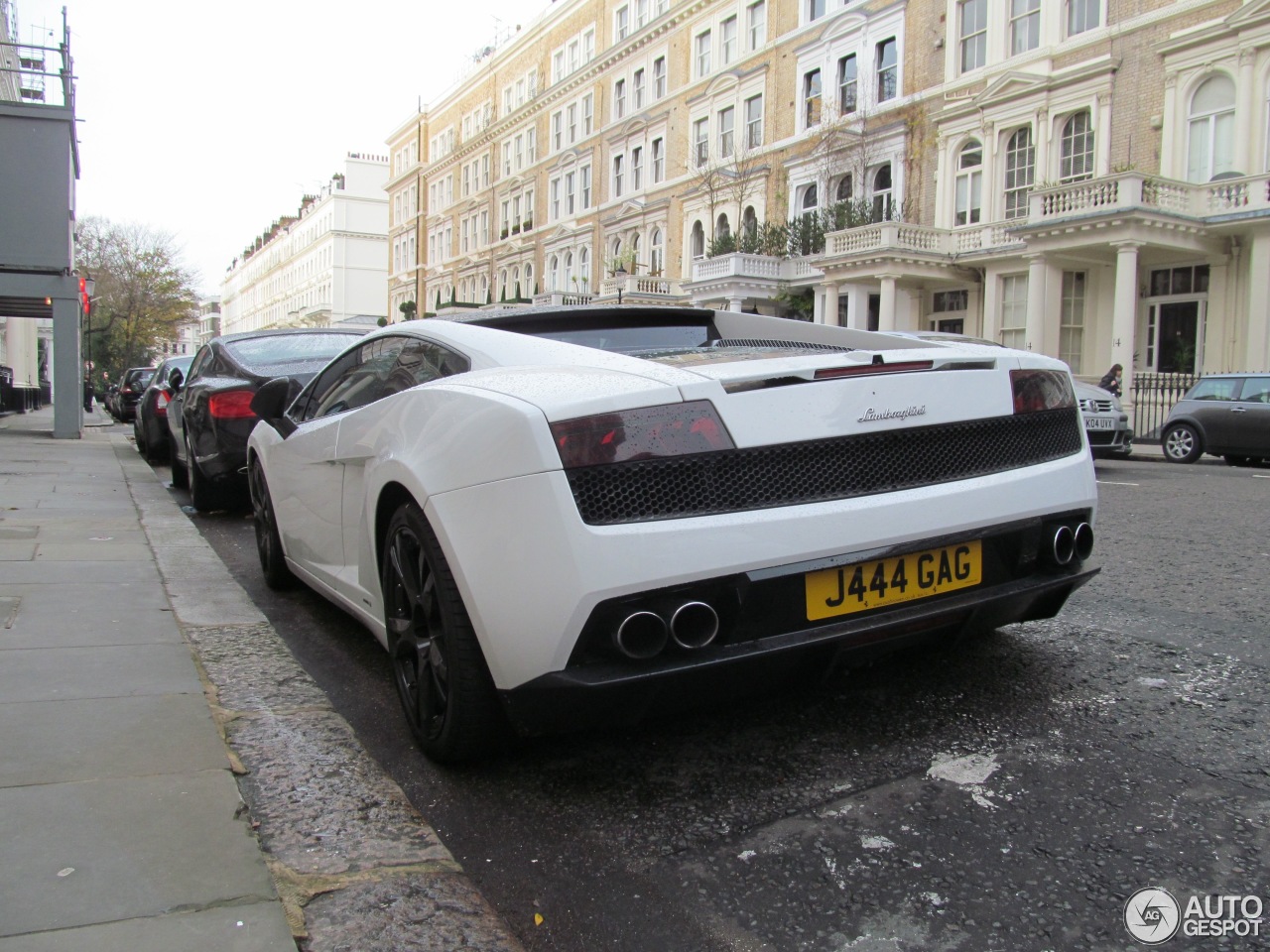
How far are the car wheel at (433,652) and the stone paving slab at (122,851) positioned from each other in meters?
0.55

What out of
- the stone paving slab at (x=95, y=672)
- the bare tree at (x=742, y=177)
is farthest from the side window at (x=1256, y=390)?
the bare tree at (x=742, y=177)

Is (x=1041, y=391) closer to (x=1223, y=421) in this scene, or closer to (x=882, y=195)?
(x=1223, y=421)

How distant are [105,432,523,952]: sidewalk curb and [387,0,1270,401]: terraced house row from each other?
21172mm

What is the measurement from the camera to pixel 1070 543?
9.70 ft

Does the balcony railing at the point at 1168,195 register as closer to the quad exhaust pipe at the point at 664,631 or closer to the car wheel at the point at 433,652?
the car wheel at the point at 433,652

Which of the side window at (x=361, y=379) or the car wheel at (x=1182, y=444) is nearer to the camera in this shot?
the side window at (x=361, y=379)

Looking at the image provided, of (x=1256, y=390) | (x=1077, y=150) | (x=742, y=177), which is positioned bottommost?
(x=1256, y=390)

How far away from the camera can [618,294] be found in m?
38.8

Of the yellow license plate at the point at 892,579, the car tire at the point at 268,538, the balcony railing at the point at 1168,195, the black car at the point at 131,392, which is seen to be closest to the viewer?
the yellow license plate at the point at 892,579

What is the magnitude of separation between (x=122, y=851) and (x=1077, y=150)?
26.5 meters

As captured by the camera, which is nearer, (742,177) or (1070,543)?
(1070,543)

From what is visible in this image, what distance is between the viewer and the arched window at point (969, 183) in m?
26.4

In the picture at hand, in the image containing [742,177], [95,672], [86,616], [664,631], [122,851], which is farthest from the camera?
[742,177]

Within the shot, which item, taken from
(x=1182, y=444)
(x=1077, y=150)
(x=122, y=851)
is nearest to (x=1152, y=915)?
(x=122, y=851)
